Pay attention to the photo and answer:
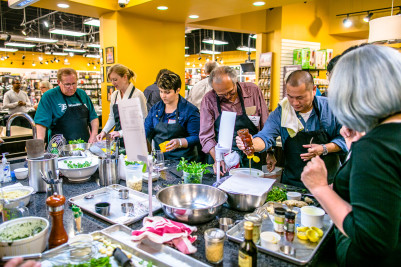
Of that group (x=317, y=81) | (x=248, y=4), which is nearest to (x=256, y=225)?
(x=248, y=4)

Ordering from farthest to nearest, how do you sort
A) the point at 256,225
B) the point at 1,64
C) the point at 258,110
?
the point at 1,64 → the point at 258,110 → the point at 256,225

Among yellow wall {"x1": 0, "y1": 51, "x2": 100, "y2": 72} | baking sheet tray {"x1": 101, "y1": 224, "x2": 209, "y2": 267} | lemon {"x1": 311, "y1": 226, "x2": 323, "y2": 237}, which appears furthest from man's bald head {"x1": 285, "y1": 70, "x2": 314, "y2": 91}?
yellow wall {"x1": 0, "y1": 51, "x2": 100, "y2": 72}

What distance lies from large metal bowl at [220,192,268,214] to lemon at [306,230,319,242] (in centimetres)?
37

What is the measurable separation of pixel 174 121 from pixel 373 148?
7.77 feet

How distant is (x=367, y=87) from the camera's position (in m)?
1.05

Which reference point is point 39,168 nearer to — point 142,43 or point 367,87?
point 367,87

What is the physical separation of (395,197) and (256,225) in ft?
2.10

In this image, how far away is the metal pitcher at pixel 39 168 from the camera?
2.10 m

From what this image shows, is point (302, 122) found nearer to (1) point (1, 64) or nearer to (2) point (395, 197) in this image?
(2) point (395, 197)

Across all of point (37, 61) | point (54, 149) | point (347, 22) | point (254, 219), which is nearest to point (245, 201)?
point (254, 219)

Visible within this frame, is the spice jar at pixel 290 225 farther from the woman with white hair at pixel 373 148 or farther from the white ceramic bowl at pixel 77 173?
the white ceramic bowl at pixel 77 173

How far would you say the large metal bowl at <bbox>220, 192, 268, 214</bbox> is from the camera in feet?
5.89

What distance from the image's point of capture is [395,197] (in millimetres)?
989

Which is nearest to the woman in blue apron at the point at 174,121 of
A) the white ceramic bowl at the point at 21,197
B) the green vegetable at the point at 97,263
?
the white ceramic bowl at the point at 21,197
